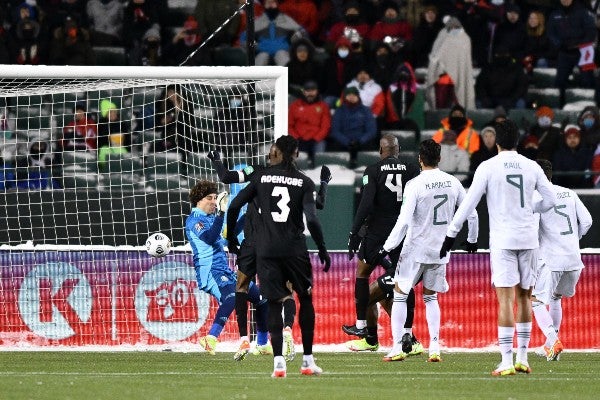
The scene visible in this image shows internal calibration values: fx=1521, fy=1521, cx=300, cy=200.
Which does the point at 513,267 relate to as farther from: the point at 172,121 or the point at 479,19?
the point at 479,19

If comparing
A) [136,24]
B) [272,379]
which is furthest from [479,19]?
[272,379]

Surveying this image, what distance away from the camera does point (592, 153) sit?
71.5ft

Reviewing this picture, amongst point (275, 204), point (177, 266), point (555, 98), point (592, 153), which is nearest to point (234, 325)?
point (177, 266)

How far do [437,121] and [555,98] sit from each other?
84.5 inches

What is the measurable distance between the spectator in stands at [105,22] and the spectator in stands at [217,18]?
1343mm

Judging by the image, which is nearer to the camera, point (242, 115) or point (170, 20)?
point (242, 115)

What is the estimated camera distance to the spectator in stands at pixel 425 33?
24.5m

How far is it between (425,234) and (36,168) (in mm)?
5982

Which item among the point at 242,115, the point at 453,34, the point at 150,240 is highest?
the point at 453,34

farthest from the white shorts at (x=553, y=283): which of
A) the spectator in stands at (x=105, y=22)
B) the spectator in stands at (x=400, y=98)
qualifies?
the spectator in stands at (x=105, y=22)

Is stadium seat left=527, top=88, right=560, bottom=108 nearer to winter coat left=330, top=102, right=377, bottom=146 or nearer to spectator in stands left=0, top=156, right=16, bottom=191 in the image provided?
winter coat left=330, top=102, right=377, bottom=146

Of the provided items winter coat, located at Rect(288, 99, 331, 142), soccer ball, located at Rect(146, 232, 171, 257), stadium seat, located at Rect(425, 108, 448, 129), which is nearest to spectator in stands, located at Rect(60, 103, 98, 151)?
winter coat, located at Rect(288, 99, 331, 142)

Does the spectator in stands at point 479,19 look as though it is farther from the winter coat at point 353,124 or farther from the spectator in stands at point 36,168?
the spectator in stands at point 36,168

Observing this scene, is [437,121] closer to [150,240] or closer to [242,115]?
[242,115]
